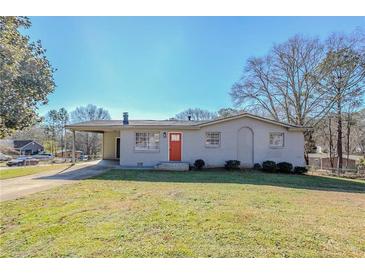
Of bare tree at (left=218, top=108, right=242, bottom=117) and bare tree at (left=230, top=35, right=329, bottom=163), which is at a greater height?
bare tree at (left=230, top=35, right=329, bottom=163)

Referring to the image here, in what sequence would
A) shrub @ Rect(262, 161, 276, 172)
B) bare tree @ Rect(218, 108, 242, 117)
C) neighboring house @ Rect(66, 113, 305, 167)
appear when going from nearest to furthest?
shrub @ Rect(262, 161, 276, 172) → neighboring house @ Rect(66, 113, 305, 167) → bare tree @ Rect(218, 108, 242, 117)

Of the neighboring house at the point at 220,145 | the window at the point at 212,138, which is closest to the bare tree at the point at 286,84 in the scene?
the neighboring house at the point at 220,145

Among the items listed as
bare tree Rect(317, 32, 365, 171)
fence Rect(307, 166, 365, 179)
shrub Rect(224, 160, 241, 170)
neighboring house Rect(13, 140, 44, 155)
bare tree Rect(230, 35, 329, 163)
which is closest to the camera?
shrub Rect(224, 160, 241, 170)

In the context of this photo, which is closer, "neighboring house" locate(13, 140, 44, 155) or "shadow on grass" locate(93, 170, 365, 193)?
"shadow on grass" locate(93, 170, 365, 193)

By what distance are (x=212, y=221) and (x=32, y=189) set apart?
648 cm

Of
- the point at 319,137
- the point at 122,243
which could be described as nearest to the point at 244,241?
the point at 122,243

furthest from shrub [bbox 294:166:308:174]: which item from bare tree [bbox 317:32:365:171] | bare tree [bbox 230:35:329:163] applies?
bare tree [bbox 317:32:365:171]

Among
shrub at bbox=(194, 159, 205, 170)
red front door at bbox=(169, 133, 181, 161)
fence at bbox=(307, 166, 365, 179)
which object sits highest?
red front door at bbox=(169, 133, 181, 161)

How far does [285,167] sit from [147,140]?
8.74 m

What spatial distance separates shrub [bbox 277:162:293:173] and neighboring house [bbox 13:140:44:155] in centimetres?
5829

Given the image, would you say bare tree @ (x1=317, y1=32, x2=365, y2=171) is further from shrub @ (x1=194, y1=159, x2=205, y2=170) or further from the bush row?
shrub @ (x1=194, y1=159, x2=205, y2=170)

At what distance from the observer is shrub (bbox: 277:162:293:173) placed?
45.6 feet

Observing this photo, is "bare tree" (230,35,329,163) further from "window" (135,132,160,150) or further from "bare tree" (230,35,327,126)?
"window" (135,132,160,150)
